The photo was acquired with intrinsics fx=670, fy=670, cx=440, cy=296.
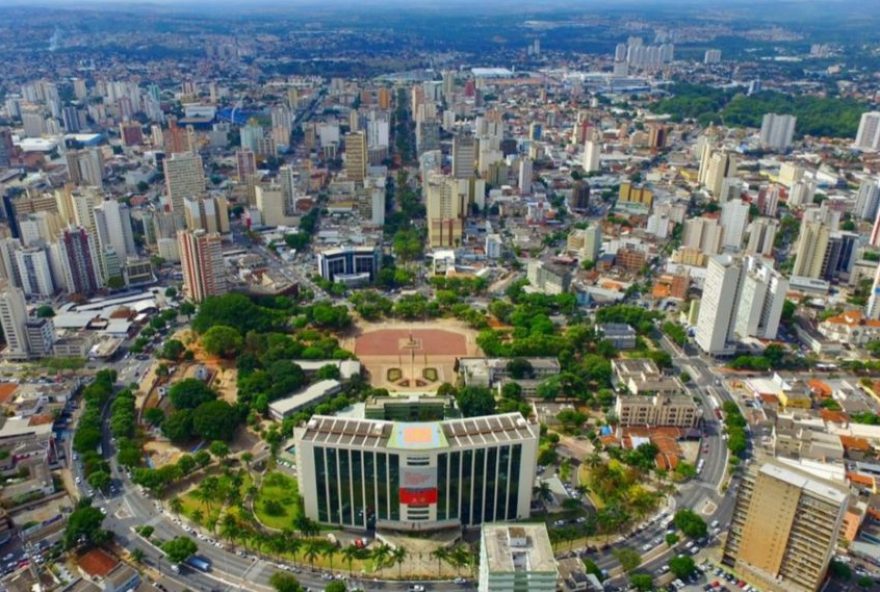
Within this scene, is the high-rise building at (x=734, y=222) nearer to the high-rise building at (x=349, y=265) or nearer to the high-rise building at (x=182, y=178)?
the high-rise building at (x=349, y=265)

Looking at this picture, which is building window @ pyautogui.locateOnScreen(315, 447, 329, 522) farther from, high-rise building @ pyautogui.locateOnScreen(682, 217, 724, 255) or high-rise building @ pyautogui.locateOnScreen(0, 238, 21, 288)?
high-rise building @ pyautogui.locateOnScreen(682, 217, 724, 255)

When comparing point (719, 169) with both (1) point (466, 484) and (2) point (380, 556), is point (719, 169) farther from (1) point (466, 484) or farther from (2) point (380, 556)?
(2) point (380, 556)

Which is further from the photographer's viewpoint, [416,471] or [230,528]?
[230,528]

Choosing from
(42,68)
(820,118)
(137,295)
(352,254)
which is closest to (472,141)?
(352,254)

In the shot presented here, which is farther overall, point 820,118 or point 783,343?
point 820,118

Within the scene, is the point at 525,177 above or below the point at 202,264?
below

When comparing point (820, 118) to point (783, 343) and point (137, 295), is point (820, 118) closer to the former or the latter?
point (783, 343)

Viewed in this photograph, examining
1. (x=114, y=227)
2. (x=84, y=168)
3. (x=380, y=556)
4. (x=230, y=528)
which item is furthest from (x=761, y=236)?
(x=84, y=168)

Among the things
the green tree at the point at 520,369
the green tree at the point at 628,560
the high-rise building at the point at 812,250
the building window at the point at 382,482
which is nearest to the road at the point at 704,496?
the green tree at the point at 628,560
